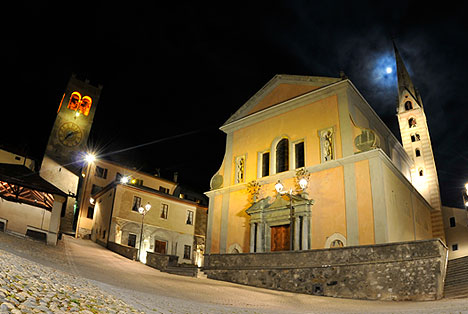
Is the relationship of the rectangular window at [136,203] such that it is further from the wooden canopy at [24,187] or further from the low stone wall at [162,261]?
the low stone wall at [162,261]

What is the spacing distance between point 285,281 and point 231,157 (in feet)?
40.9

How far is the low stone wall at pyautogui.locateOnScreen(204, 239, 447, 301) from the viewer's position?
486 inches

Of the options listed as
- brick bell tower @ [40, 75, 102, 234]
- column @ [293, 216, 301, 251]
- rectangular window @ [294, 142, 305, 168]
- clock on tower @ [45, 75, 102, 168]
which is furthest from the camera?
clock on tower @ [45, 75, 102, 168]

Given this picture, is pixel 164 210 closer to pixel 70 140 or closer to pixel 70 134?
pixel 70 140

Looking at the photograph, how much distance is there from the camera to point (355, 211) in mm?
18578

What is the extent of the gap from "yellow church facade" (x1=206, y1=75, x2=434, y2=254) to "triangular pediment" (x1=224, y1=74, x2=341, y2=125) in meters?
0.07

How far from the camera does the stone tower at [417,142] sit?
32900 millimetres

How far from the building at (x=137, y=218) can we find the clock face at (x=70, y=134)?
3.24m

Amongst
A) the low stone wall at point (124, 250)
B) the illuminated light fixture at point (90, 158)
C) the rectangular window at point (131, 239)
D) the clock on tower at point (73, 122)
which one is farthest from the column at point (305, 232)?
the illuminated light fixture at point (90, 158)

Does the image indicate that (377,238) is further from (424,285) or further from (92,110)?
(92,110)

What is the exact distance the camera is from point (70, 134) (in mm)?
40875

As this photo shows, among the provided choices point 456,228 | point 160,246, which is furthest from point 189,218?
point 456,228

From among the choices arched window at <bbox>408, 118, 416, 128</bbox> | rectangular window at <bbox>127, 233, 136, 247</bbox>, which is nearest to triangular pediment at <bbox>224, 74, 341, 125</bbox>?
rectangular window at <bbox>127, 233, 136, 247</bbox>

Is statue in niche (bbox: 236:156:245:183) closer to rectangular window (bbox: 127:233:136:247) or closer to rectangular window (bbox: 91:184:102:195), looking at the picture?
rectangular window (bbox: 127:233:136:247)
